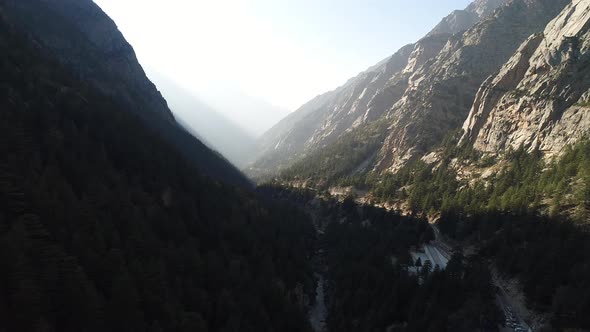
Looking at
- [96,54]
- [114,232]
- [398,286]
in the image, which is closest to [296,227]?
[398,286]

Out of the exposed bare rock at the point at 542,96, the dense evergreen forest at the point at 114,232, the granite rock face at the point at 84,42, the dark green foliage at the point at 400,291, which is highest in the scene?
the exposed bare rock at the point at 542,96

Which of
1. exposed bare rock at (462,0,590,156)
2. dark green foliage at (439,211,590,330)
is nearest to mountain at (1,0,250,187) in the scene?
exposed bare rock at (462,0,590,156)

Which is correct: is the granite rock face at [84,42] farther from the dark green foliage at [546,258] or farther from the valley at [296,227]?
the dark green foliage at [546,258]

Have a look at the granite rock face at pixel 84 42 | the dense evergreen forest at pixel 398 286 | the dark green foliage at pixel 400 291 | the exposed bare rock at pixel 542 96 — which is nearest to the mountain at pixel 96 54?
the granite rock face at pixel 84 42

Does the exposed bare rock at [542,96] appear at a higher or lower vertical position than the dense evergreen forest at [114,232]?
higher

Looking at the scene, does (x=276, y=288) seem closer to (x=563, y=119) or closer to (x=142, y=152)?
(x=142, y=152)

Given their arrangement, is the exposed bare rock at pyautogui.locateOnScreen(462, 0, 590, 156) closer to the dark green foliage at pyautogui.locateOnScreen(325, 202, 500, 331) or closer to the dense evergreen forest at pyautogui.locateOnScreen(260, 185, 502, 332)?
the dense evergreen forest at pyautogui.locateOnScreen(260, 185, 502, 332)
